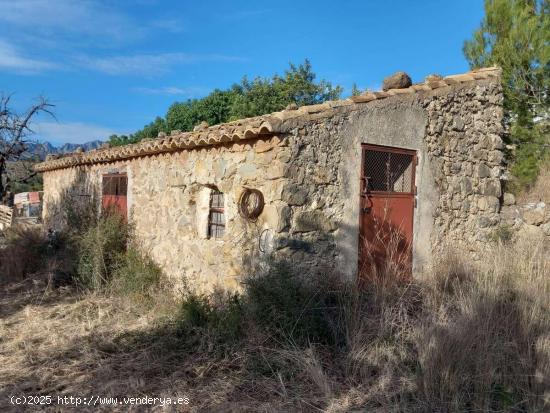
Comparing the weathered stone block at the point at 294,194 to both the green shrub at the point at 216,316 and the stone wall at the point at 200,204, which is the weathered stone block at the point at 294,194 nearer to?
the stone wall at the point at 200,204

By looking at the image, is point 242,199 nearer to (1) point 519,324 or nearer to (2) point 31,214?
(1) point 519,324

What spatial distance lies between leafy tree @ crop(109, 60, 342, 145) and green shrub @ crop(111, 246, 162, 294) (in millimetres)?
9764

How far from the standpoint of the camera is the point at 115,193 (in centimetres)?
939

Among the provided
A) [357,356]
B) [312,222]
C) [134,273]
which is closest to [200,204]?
[134,273]

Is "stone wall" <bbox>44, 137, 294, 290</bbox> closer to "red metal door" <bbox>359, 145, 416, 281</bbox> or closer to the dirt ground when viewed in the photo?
the dirt ground

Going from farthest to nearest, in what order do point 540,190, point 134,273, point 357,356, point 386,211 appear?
point 540,190, point 134,273, point 386,211, point 357,356

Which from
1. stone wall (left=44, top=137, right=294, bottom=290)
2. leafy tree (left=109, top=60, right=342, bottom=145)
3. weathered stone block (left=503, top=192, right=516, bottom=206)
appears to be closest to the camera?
stone wall (left=44, top=137, right=294, bottom=290)

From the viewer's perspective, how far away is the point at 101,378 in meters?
4.59

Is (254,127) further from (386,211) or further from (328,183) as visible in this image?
(386,211)

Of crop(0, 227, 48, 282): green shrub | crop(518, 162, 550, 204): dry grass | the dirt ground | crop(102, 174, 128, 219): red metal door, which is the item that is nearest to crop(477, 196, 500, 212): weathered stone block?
crop(518, 162, 550, 204): dry grass

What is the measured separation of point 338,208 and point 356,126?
3.56 ft

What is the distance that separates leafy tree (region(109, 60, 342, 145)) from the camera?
56.0 feet

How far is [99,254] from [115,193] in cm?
202

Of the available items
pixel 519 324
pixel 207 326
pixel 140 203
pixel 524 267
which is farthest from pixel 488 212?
pixel 140 203
